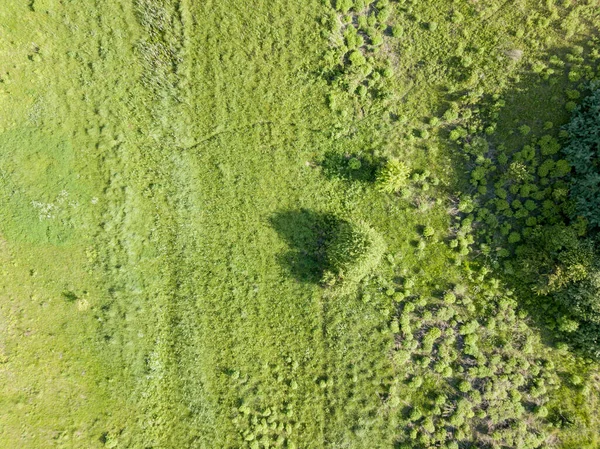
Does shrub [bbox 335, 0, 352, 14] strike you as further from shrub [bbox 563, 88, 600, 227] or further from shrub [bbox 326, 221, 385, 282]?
shrub [bbox 563, 88, 600, 227]

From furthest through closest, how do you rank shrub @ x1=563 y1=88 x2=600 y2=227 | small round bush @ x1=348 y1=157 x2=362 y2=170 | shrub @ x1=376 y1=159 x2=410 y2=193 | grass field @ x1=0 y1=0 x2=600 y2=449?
small round bush @ x1=348 y1=157 x2=362 y2=170
grass field @ x1=0 y1=0 x2=600 y2=449
shrub @ x1=376 y1=159 x2=410 y2=193
shrub @ x1=563 y1=88 x2=600 y2=227

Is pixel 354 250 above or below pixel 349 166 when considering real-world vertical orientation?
below

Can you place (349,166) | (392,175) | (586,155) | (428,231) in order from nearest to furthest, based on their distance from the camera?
(586,155) < (392,175) < (428,231) < (349,166)

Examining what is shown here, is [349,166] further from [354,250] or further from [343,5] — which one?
[343,5]

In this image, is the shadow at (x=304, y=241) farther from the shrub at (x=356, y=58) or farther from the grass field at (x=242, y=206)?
the shrub at (x=356, y=58)

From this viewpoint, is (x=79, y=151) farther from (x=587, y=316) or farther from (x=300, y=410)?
(x=587, y=316)

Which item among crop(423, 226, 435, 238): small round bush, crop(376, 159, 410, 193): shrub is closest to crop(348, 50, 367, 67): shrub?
crop(376, 159, 410, 193): shrub

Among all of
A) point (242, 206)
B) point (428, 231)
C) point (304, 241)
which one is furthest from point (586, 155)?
point (242, 206)
